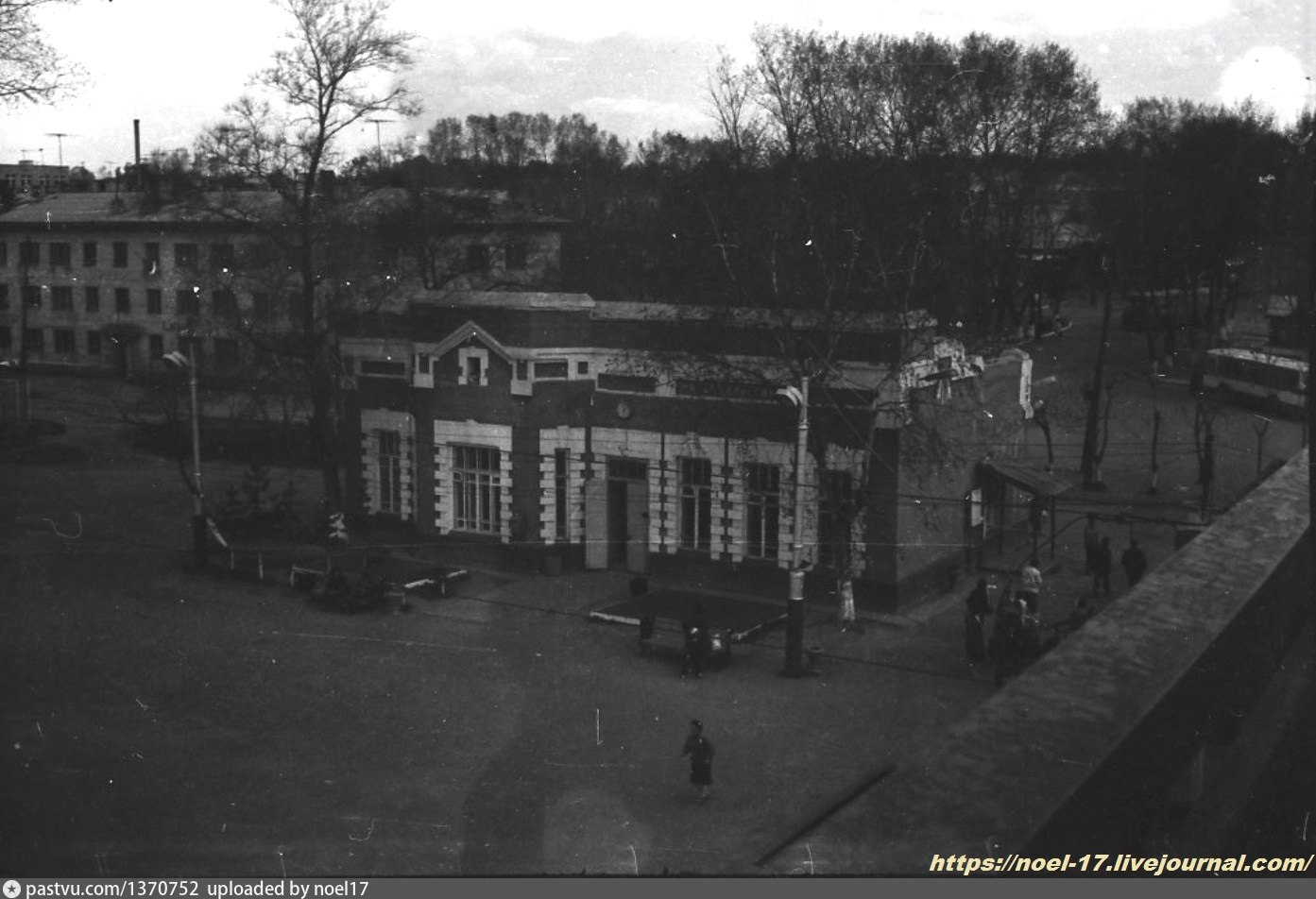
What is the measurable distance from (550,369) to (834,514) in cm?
547

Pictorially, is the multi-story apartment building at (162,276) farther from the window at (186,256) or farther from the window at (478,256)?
the window at (478,256)

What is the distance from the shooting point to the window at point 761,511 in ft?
62.4

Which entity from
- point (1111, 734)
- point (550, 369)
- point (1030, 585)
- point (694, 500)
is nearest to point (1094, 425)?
point (1030, 585)

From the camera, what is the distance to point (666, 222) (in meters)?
26.3

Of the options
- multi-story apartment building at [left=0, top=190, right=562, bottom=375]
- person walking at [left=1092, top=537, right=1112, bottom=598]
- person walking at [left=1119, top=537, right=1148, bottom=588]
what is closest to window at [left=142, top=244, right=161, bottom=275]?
multi-story apartment building at [left=0, top=190, right=562, bottom=375]

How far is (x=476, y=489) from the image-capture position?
829 inches

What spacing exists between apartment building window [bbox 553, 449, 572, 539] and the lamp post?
4429mm

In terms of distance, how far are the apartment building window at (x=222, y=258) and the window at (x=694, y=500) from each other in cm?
741

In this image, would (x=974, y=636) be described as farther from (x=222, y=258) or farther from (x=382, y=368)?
(x=222, y=258)

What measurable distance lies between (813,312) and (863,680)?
5.72m

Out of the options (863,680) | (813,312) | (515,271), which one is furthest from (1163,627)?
(515,271)

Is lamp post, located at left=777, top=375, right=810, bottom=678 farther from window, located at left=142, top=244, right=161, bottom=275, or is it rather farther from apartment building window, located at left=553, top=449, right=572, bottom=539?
window, located at left=142, top=244, right=161, bottom=275

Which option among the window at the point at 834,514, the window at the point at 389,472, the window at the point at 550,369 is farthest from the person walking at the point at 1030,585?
the window at the point at 389,472

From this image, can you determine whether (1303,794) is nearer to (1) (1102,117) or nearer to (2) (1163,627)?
(2) (1163,627)
